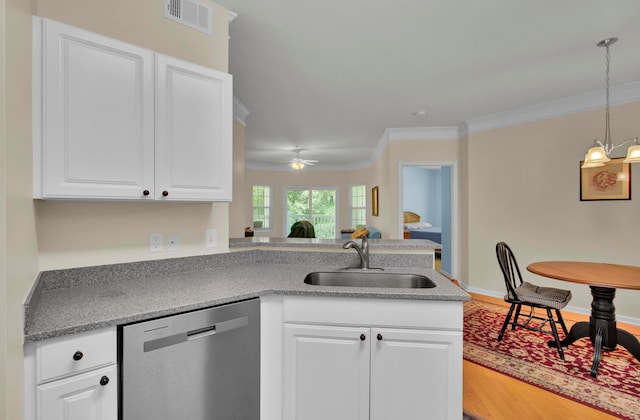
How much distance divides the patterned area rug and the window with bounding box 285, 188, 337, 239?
5947 mm

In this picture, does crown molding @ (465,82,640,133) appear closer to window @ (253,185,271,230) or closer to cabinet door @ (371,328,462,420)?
cabinet door @ (371,328,462,420)

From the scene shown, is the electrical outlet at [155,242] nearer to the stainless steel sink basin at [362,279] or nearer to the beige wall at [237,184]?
the stainless steel sink basin at [362,279]

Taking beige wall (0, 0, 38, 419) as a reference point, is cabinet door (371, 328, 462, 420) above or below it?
below

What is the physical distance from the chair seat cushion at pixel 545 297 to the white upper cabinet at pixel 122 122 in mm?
2757

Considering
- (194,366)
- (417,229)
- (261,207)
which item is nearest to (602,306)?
(194,366)

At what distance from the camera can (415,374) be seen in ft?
4.66

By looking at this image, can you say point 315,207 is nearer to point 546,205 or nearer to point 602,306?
point 546,205

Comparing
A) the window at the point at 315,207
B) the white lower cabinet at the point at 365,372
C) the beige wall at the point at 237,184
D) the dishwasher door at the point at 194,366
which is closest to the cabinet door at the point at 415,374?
the white lower cabinet at the point at 365,372

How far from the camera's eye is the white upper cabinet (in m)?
1.22

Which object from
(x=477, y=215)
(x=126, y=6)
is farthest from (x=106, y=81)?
(x=477, y=215)

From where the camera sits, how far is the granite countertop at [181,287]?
1114mm

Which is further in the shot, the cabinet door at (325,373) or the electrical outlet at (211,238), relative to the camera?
the electrical outlet at (211,238)

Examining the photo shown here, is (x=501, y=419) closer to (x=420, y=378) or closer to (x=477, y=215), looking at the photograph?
(x=420, y=378)

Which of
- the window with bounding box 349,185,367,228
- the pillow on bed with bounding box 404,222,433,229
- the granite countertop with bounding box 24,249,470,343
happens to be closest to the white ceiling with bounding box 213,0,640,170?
the granite countertop with bounding box 24,249,470,343
